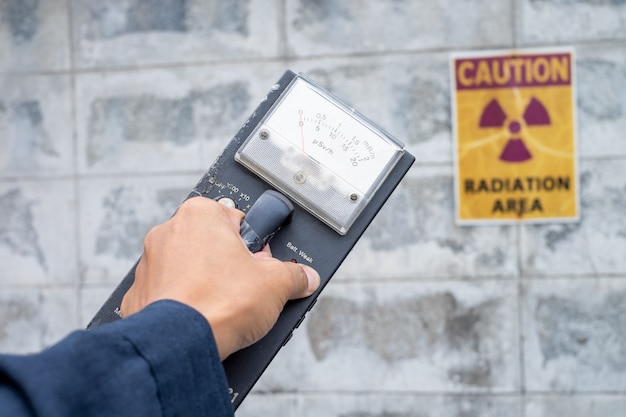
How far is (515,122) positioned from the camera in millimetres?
2305

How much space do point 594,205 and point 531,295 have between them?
0.39 metres

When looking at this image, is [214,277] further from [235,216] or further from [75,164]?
[75,164]

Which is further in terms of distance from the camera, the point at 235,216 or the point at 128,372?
the point at 235,216

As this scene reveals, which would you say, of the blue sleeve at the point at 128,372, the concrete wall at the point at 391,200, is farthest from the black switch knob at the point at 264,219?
the concrete wall at the point at 391,200

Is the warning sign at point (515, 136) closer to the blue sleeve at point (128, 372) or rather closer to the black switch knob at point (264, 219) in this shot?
the black switch knob at point (264, 219)

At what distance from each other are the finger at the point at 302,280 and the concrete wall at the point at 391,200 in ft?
4.56

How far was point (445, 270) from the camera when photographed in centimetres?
233

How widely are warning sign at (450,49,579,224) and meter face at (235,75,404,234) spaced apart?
4.29ft

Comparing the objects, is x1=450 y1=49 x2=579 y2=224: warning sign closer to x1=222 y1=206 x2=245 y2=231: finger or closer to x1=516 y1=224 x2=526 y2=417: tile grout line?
x1=516 y1=224 x2=526 y2=417: tile grout line

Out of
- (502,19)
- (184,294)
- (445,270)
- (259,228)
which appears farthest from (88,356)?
(502,19)

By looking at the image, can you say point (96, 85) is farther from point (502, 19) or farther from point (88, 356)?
point (88, 356)

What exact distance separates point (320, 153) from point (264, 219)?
18cm

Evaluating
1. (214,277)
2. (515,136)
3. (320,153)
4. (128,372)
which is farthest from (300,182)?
(515,136)

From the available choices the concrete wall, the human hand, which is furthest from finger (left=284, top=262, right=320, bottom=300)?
the concrete wall
